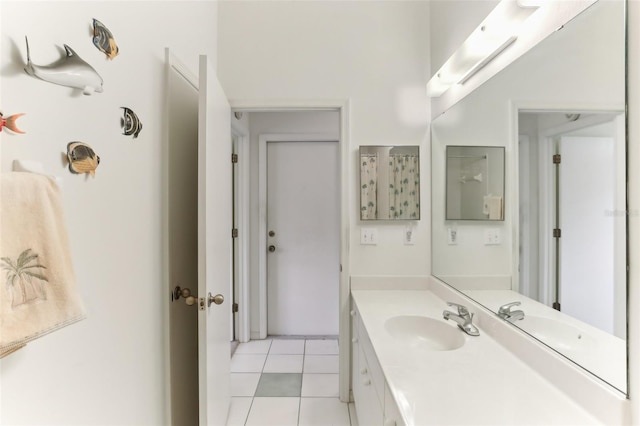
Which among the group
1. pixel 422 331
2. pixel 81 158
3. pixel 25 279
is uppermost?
pixel 81 158

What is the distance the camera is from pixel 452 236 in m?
1.57

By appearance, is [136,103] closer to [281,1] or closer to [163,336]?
[163,336]

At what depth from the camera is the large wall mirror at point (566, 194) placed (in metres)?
0.69

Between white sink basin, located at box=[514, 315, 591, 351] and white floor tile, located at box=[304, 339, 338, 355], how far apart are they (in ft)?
5.75

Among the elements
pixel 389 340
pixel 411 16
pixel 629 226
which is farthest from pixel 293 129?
pixel 629 226

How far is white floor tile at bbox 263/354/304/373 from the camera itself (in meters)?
2.12

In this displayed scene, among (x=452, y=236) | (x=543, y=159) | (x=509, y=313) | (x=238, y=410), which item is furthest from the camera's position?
(x=238, y=410)

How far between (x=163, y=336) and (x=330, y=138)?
210cm

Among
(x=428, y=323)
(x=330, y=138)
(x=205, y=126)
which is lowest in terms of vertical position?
(x=428, y=323)

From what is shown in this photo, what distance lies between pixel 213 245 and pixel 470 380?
1135mm

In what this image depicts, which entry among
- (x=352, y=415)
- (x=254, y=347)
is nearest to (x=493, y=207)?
(x=352, y=415)

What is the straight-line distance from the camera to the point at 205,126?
3.80 feet

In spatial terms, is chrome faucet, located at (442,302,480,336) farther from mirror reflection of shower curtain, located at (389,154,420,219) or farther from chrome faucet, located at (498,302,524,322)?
mirror reflection of shower curtain, located at (389,154,420,219)

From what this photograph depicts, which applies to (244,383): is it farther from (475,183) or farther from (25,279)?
(475,183)
